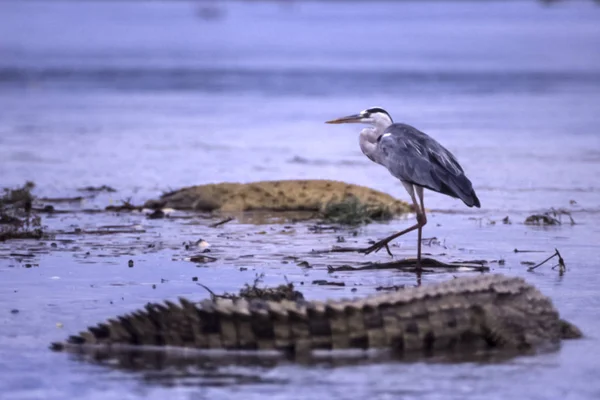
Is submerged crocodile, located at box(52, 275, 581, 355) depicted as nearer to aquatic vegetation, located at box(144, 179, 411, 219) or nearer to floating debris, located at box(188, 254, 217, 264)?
floating debris, located at box(188, 254, 217, 264)

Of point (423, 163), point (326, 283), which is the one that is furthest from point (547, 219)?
point (326, 283)

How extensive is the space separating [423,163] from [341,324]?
164 inches

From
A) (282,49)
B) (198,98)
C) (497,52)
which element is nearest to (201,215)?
(198,98)

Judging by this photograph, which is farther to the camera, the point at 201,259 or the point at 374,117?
the point at 374,117

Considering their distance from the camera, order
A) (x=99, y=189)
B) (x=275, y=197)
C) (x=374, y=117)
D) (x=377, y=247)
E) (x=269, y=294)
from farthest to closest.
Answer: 1. (x=99, y=189)
2. (x=275, y=197)
3. (x=374, y=117)
4. (x=377, y=247)
5. (x=269, y=294)

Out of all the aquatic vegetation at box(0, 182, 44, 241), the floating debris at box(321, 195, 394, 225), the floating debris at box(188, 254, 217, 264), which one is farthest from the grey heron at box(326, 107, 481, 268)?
the aquatic vegetation at box(0, 182, 44, 241)

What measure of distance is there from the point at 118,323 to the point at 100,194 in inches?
344

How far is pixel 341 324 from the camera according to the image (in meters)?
7.63

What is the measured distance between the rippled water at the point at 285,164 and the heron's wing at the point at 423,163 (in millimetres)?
632

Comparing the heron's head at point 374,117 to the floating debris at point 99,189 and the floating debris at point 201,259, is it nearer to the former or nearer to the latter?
the floating debris at point 201,259

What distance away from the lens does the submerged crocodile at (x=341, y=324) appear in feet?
25.0

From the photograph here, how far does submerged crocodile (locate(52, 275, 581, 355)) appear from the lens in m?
7.61

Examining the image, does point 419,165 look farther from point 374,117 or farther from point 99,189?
point 99,189

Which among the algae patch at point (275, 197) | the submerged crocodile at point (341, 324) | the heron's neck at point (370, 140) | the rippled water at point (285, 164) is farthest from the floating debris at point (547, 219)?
the submerged crocodile at point (341, 324)
